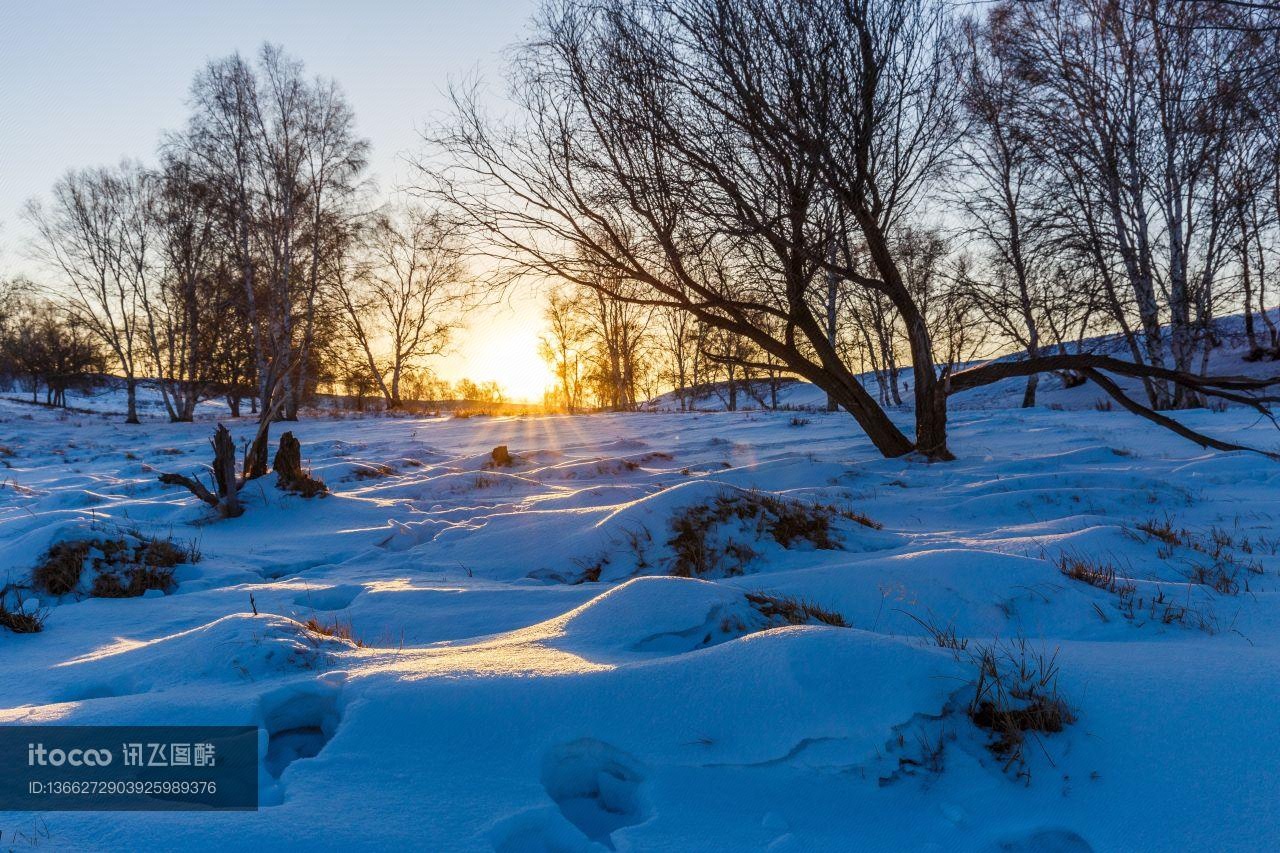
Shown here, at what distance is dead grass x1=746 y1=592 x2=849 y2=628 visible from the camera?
2561 millimetres

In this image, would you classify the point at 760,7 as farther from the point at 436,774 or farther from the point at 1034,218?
the point at 1034,218

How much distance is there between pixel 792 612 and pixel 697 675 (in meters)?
0.91

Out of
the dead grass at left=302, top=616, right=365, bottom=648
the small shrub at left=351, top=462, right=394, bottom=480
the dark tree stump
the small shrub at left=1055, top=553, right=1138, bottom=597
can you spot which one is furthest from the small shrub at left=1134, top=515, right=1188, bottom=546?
the small shrub at left=351, top=462, right=394, bottom=480

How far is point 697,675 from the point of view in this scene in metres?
1.82

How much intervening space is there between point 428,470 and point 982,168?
14560 mm

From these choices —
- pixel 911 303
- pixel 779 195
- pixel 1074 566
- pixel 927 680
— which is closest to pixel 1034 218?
pixel 911 303

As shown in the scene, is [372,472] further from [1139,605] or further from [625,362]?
[625,362]

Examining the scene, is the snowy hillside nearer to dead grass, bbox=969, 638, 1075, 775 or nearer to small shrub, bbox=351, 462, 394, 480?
small shrub, bbox=351, 462, 394, 480

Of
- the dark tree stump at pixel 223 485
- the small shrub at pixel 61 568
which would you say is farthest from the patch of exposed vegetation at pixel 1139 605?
the dark tree stump at pixel 223 485

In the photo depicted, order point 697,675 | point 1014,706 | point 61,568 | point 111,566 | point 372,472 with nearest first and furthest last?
point 1014,706, point 697,675, point 61,568, point 111,566, point 372,472

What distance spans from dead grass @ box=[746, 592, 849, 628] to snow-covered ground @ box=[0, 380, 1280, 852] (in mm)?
45

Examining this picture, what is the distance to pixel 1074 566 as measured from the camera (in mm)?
3109

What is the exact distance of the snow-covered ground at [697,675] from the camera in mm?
1394

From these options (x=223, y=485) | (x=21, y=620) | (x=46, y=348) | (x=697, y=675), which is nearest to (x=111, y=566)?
(x=21, y=620)
